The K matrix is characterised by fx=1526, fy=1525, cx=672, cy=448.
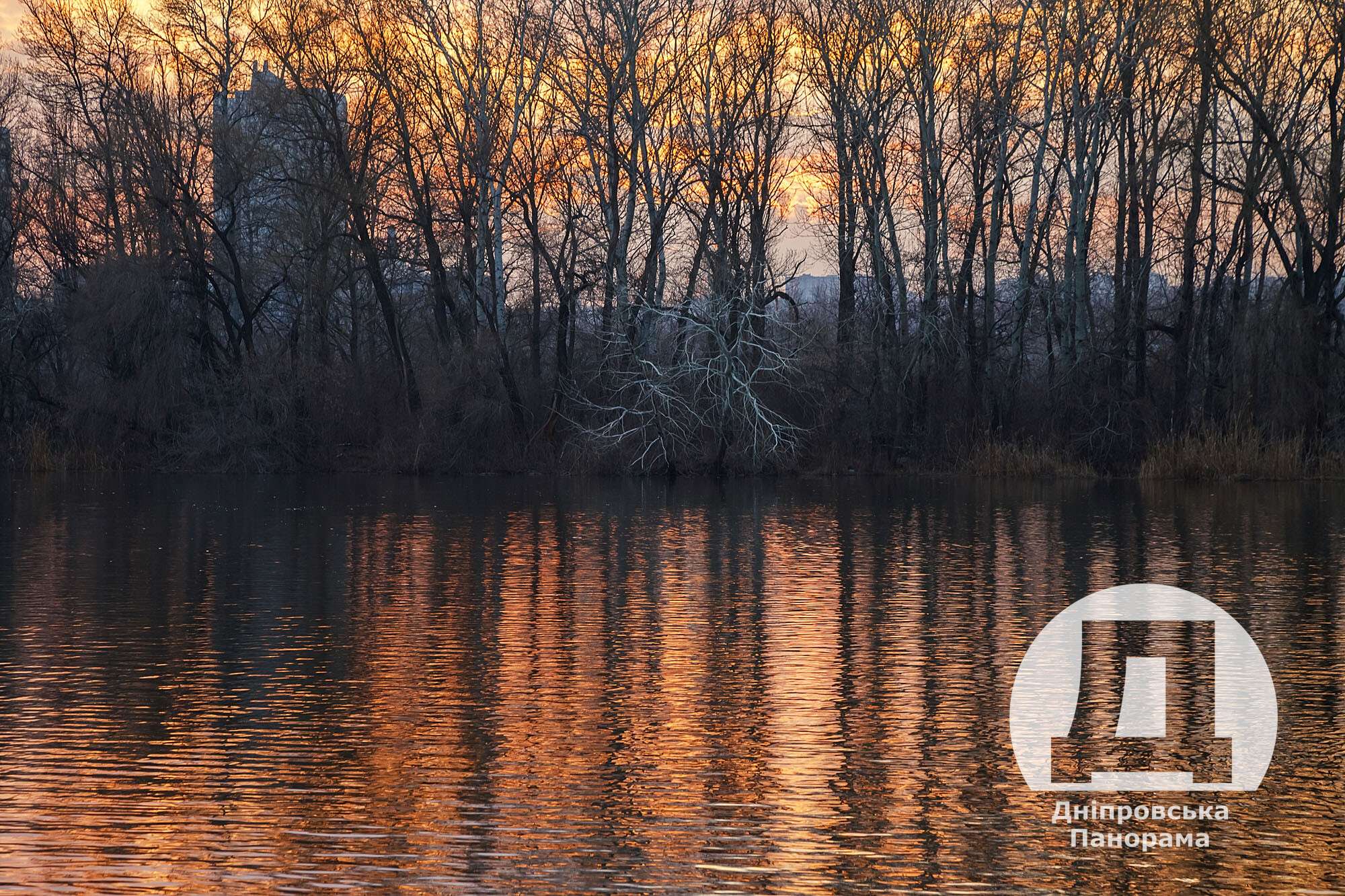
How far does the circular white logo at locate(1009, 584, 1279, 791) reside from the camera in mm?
8953

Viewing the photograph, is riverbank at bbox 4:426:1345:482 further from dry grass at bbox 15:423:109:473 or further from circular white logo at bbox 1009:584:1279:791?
circular white logo at bbox 1009:584:1279:791

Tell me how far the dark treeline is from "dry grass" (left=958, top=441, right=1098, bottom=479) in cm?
71

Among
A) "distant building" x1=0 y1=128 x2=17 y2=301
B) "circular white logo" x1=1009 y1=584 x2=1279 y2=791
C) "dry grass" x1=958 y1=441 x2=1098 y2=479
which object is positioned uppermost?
"distant building" x1=0 y1=128 x2=17 y2=301

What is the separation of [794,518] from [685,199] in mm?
21833

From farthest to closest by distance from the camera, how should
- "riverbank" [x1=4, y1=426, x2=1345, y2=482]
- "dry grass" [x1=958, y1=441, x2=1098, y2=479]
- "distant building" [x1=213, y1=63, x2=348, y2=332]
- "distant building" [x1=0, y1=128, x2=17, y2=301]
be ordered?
"distant building" [x1=0, y1=128, x2=17, y2=301] < "distant building" [x1=213, y1=63, x2=348, y2=332] < "dry grass" [x1=958, y1=441, x2=1098, y2=479] < "riverbank" [x1=4, y1=426, x2=1345, y2=482]

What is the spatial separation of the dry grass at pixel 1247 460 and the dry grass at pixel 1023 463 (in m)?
2.39

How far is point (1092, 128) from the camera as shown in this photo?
1700 inches

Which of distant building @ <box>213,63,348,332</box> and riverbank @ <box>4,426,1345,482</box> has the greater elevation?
distant building @ <box>213,63,348,332</box>

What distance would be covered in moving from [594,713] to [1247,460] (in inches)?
1251

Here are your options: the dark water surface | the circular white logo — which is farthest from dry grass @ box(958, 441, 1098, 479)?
the circular white logo

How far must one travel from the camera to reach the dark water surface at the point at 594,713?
7.23 m

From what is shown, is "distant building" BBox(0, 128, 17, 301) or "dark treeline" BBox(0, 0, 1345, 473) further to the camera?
"distant building" BBox(0, 128, 17, 301)

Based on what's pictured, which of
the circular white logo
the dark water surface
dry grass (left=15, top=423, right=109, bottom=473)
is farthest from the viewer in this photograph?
dry grass (left=15, top=423, right=109, bottom=473)

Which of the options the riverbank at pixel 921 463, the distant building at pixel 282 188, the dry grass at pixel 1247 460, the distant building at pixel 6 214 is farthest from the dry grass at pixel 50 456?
the dry grass at pixel 1247 460
